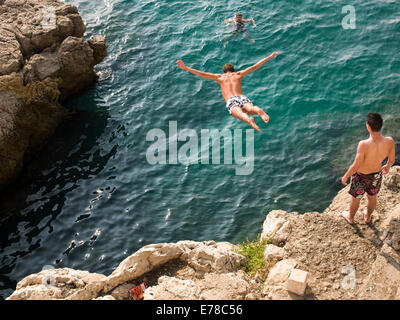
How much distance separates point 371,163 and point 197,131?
8.42 meters

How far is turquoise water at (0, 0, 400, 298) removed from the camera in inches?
508

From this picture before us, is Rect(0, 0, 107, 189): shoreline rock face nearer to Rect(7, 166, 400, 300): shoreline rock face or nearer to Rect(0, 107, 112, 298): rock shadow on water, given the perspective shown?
Rect(0, 107, 112, 298): rock shadow on water

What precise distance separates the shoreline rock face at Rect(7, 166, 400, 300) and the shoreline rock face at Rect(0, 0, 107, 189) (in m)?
8.35

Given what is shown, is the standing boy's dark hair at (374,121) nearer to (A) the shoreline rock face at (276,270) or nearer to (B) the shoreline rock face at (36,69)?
(A) the shoreline rock face at (276,270)

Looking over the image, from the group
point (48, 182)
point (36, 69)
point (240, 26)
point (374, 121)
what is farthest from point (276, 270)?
point (240, 26)

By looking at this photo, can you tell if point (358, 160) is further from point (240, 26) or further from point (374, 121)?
point (240, 26)

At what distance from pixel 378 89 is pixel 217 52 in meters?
7.44

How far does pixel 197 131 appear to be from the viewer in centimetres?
1602

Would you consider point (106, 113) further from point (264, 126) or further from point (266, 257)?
point (266, 257)

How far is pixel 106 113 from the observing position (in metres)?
17.8

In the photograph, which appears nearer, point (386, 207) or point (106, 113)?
point (386, 207)

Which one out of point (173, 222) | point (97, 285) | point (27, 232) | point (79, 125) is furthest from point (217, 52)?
point (97, 285)

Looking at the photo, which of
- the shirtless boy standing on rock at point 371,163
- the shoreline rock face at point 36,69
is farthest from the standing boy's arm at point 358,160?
the shoreline rock face at point 36,69

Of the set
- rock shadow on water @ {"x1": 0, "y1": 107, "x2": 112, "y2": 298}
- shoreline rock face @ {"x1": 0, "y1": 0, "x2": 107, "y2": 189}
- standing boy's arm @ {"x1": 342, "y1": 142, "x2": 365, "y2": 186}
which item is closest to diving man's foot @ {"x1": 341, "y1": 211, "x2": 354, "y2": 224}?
standing boy's arm @ {"x1": 342, "y1": 142, "x2": 365, "y2": 186}
